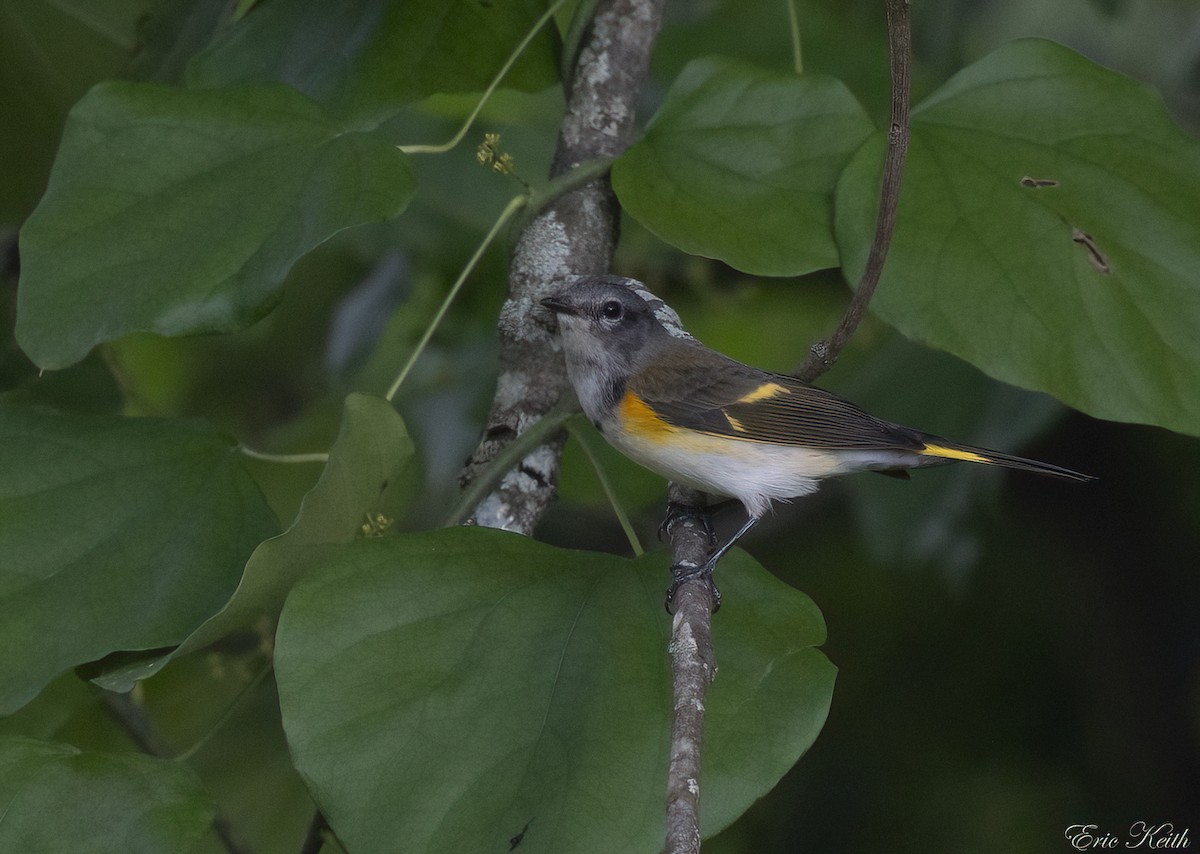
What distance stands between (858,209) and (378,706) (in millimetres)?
914

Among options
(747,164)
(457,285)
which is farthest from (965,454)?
(457,285)

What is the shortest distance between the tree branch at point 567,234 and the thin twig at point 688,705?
0.39 meters

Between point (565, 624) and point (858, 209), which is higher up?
point (858, 209)

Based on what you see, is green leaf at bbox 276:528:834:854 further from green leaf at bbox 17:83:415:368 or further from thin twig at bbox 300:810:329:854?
green leaf at bbox 17:83:415:368

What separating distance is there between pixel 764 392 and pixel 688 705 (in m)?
0.87

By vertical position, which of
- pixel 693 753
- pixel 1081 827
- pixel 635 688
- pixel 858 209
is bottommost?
pixel 1081 827

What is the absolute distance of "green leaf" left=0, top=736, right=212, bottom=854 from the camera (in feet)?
4.28

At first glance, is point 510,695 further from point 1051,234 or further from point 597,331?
point 1051,234

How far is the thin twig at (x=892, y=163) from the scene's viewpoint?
117 cm

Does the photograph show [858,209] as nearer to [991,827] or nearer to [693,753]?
[693,753]

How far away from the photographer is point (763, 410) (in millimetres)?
1881

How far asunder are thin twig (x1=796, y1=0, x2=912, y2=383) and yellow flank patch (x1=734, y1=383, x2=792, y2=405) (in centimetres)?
39

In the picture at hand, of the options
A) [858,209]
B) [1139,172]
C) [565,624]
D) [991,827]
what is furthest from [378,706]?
[991,827]

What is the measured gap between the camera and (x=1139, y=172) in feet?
5.51
